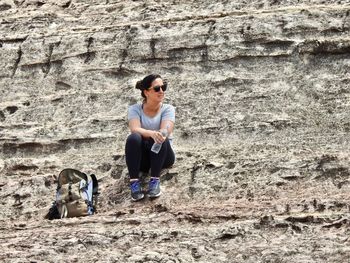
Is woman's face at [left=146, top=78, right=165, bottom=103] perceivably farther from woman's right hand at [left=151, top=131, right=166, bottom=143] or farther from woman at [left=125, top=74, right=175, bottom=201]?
woman's right hand at [left=151, top=131, right=166, bottom=143]

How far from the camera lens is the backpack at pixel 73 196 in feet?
25.5

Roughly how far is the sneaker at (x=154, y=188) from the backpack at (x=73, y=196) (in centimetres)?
57

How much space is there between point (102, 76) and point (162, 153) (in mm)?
2467

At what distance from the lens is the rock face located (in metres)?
6.96

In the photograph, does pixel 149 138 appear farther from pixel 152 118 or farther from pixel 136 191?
pixel 136 191

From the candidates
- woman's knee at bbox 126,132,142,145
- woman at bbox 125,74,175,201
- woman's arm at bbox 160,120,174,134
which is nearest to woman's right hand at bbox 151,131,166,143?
woman at bbox 125,74,175,201

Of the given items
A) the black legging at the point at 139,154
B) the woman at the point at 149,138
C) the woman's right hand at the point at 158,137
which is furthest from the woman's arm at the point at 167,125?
the woman's right hand at the point at 158,137

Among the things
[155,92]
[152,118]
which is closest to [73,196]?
[152,118]

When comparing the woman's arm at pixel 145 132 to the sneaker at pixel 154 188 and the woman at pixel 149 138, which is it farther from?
the sneaker at pixel 154 188

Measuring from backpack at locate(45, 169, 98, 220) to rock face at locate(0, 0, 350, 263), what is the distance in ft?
0.64

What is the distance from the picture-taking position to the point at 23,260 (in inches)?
273

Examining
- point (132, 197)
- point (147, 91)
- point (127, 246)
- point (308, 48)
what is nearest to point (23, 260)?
point (127, 246)

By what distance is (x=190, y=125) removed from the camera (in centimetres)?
916

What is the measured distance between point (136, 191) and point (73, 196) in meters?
0.58
